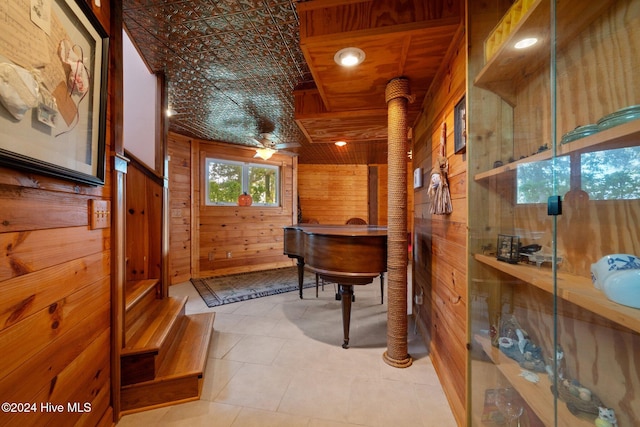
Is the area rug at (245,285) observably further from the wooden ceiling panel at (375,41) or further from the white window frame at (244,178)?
the wooden ceiling panel at (375,41)

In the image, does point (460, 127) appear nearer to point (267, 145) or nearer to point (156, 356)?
point (156, 356)

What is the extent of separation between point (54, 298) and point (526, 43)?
1.88 meters

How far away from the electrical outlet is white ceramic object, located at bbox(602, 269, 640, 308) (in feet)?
5.74

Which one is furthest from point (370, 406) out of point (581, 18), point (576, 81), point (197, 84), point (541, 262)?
point (197, 84)

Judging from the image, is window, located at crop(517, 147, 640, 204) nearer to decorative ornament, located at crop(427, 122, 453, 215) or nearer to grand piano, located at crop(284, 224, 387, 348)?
decorative ornament, located at crop(427, 122, 453, 215)

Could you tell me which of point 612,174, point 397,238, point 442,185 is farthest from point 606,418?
point 397,238

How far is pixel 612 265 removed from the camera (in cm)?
57

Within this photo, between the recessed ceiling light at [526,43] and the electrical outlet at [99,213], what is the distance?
1.80 metres

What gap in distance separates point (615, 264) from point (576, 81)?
546mm

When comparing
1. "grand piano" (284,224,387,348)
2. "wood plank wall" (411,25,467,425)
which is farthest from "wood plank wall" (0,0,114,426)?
"wood plank wall" (411,25,467,425)

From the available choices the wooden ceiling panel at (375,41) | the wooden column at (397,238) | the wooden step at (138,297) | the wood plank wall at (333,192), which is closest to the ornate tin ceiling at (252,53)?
the wooden ceiling panel at (375,41)

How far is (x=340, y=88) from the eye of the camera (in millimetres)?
1759

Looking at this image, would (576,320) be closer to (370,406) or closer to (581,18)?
(581,18)

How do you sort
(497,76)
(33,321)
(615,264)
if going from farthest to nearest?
1. (497,76)
2. (33,321)
3. (615,264)
